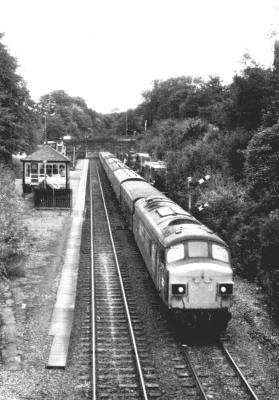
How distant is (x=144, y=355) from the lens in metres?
12.0

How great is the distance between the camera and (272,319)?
14344 mm

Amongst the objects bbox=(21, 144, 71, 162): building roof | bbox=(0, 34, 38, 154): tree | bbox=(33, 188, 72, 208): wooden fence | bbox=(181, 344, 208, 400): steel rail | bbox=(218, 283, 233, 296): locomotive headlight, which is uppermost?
bbox=(0, 34, 38, 154): tree

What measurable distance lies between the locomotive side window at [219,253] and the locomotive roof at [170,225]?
16 centimetres

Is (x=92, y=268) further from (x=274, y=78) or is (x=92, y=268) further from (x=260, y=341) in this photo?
(x=274, y=78)

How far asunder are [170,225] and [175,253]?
5.85ft

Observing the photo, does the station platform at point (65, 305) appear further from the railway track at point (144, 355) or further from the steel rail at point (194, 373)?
the steel rail at point (194, 373)

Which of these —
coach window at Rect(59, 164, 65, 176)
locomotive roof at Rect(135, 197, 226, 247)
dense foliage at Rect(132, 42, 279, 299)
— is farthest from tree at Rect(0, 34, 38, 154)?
locomotive roof at Rect(135, 197, 226, 247)

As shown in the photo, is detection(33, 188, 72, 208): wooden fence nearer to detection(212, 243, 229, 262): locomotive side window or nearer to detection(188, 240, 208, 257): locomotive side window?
detection(188, 240, 208, 257): locomotive side window

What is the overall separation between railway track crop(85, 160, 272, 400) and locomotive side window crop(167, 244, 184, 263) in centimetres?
204

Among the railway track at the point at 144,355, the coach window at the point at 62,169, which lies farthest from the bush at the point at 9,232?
the coach window at the point at 62,169

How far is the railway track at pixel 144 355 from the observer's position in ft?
34.0

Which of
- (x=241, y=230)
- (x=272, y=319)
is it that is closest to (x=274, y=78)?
(x=241, y=230)

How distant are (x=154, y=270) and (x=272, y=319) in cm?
368

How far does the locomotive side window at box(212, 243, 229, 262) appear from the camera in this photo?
518 inches
